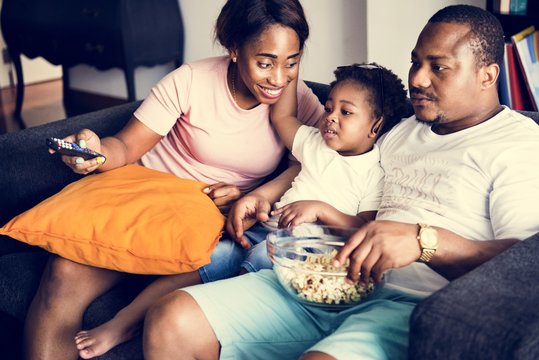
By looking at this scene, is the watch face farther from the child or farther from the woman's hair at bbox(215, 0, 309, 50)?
the woman's hair at bbox(215, 0, 309, 50)

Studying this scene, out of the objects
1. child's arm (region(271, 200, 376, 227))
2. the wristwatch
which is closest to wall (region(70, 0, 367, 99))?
→ child's arm (region(271, 200, 376, 227))

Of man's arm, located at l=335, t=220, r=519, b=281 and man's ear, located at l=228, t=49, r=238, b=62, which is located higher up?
man's ear, located at l=228, t=49, r=238, b=62

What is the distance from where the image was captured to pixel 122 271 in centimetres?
161

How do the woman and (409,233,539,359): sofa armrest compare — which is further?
the woman

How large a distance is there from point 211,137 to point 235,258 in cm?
36

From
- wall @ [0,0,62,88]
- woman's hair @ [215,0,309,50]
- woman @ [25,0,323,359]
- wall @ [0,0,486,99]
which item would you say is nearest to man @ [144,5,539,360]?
woman @ [25,0,323,359]

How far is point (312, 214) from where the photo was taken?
4.78 ft

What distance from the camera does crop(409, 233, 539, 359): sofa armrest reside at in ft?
2.99

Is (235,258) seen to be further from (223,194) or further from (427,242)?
(427,242)

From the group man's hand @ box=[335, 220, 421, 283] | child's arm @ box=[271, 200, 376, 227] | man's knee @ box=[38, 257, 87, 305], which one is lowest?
man's knee @ box=[38, 257, 87, 305]

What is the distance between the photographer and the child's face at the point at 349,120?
1603 millimetres

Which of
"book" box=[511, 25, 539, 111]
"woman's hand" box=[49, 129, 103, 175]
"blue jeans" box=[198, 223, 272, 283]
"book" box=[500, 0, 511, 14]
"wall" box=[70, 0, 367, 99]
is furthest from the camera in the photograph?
"wall" box=[70, 0, 367, 99]

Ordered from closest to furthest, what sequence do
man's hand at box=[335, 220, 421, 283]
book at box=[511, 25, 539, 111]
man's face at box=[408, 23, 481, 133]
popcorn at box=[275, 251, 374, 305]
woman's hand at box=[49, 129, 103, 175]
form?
man's hand at box=[335, 220, 421, 283] < popcorn at box=[275, 251, 374, 305] < man's face at box=[408, 23, 481, 133] < woman's hand at box=[49, 129, 103, 175] < book at box=[511, 25, 539, 111]

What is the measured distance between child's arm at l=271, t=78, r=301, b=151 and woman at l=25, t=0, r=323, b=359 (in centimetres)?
4
